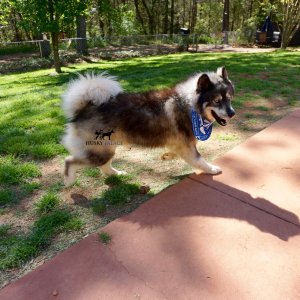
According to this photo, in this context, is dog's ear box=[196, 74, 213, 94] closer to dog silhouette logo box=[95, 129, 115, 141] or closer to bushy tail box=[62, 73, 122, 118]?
bushy tail box=[62, 73, 122, 118]

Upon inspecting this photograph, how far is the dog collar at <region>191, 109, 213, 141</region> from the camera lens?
2982 millimetres

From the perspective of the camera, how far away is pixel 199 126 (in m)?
3.02

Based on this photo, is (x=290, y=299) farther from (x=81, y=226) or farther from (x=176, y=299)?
(x=81, y=226)

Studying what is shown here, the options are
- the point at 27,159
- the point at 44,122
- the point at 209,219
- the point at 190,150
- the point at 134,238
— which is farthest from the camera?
the point at 44,122

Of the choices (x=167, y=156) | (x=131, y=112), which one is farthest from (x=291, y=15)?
(x=131, y=112)

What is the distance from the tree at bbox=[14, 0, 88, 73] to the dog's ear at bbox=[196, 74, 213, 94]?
8.37 m

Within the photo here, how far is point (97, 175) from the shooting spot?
11.3 feet

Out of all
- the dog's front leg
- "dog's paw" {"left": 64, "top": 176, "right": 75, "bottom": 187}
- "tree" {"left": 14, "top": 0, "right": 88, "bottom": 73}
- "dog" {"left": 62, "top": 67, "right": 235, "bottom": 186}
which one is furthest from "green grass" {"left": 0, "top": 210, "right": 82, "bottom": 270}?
"tree" {"left": 14, "top": 0, "right": 88, "bottom": 73}

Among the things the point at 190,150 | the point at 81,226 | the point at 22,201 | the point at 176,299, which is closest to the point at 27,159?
the point at 22,201

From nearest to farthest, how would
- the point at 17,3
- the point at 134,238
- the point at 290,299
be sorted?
1. the point at 290,299
2. the point at 134,238
3. the point at 17,3

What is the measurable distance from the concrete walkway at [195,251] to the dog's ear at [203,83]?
0.91 meters

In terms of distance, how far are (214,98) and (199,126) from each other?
30 cm

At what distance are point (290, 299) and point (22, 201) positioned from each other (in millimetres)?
2371

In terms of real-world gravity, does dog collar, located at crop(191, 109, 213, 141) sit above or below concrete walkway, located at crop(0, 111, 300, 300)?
above
